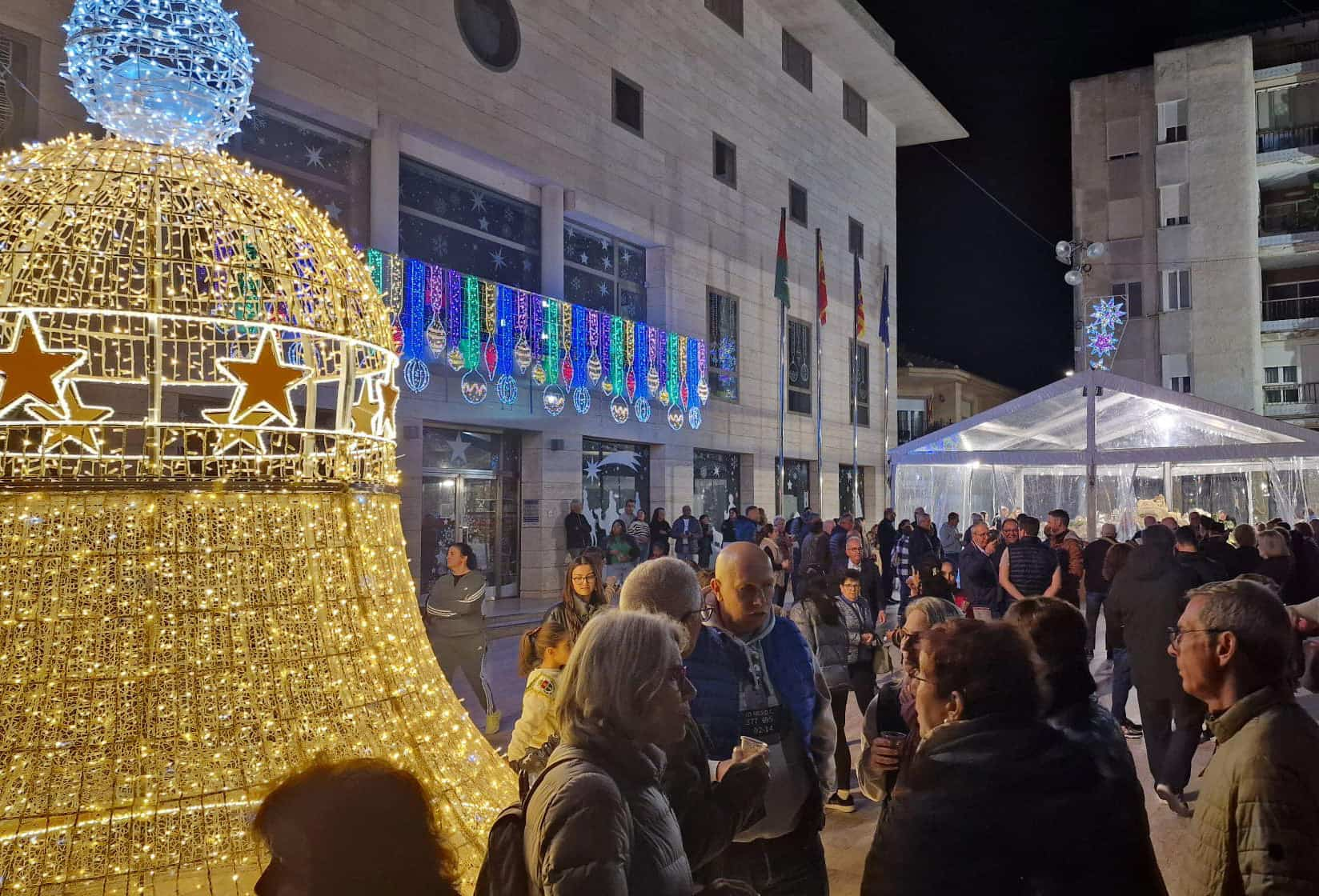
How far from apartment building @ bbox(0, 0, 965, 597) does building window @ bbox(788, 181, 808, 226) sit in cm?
7

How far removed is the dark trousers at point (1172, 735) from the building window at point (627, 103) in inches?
657

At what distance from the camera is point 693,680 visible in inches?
133

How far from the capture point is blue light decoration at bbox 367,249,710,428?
48.3 ft

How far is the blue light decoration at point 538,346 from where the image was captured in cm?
1473

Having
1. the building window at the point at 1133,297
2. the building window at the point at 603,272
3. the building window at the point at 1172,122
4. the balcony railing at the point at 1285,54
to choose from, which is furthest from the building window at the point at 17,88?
the balcony railing at the point at 1285,54

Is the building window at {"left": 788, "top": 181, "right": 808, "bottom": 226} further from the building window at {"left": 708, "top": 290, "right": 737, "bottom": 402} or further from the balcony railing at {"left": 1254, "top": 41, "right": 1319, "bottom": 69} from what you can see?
the balcony railing at {"left": 1254, "top": 41, "right": 1319, "bottom": 69}

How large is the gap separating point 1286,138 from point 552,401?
2957 centimetres

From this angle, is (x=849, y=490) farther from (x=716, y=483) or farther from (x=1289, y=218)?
(x=1289, y=218)

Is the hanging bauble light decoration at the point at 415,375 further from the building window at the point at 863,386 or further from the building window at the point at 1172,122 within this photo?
the building window at the point at 1172,122

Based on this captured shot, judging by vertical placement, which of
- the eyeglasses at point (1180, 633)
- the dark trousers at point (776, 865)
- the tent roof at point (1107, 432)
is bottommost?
the dark trousers at point (776, 865)

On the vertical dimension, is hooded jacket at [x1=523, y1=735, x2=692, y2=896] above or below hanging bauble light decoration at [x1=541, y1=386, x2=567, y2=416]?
below

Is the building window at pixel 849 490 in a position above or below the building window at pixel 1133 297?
below

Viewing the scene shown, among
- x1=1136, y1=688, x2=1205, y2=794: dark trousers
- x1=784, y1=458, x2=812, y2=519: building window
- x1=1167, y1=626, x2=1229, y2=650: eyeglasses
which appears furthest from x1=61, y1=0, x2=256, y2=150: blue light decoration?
x1=784, y1=458, x2=812, y2=519: building window

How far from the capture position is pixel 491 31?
17.2 m
